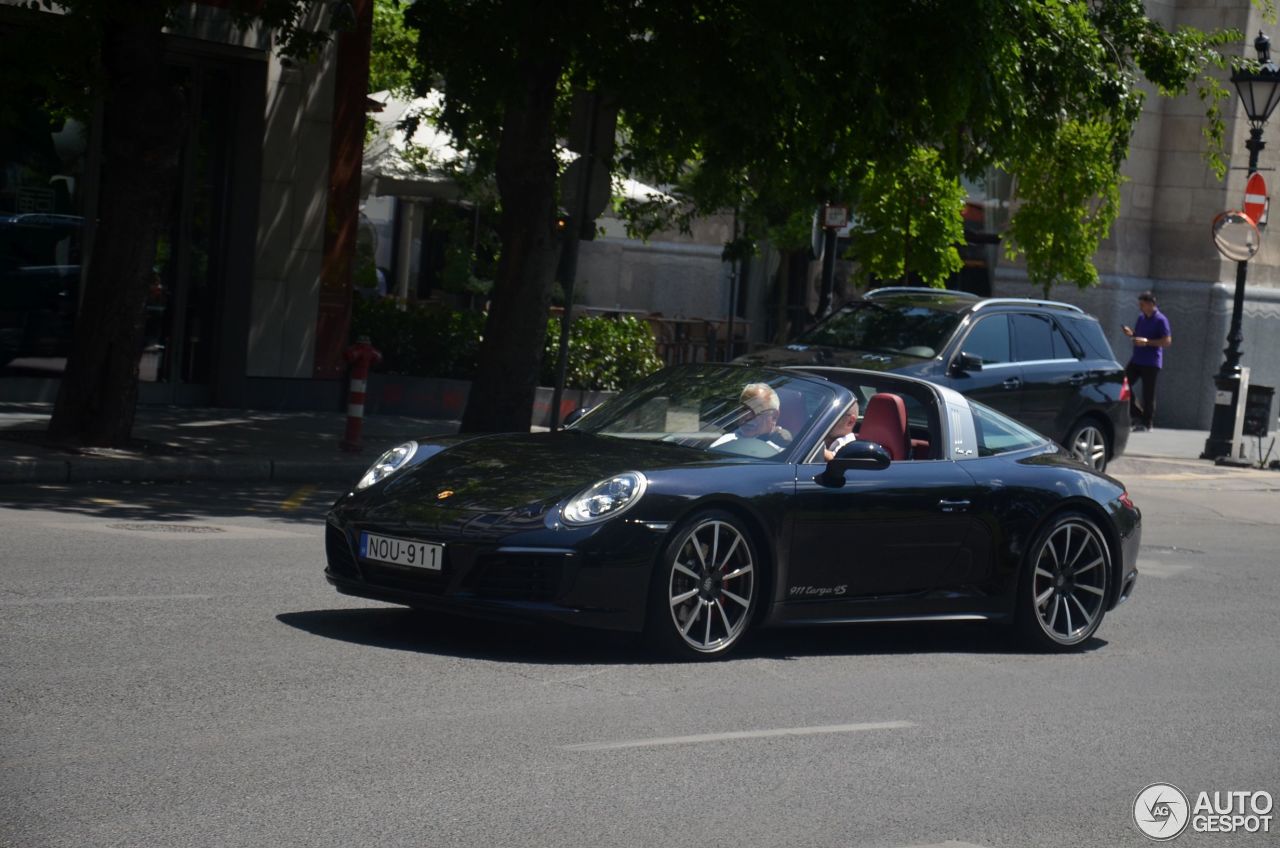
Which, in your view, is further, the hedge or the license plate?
the hedge

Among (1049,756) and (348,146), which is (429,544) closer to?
(1049,756)

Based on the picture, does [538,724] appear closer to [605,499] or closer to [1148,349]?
[605,499]

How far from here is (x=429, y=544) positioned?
765 centimetres

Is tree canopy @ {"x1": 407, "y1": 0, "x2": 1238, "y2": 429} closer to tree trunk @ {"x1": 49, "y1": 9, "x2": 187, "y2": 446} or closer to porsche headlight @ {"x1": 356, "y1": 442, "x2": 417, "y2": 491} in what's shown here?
tree trunk @ {"x1": 49, "y1": 9, "x2": 187, "y2": 446}

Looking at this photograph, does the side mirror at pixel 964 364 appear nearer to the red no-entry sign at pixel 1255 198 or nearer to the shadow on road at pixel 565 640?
the shadow on road at pixel 565 640

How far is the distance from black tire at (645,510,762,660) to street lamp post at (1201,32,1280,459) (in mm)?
17221

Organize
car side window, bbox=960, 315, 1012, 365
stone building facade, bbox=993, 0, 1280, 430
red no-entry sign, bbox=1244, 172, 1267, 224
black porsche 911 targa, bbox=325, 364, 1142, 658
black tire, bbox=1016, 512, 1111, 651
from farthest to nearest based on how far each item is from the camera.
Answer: stone building facade, bbox=993, 0, 1280, 430 < red no-entry sign, bbox=1244, 172, 1267, 224 < car side window, bbox=960, 315, 1012, 365 < black tire, bbox=1016, 512, 1111, 651 < black porsche 911 targa, bbox=325, 364, 1142, 658

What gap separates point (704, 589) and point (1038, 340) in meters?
10.9

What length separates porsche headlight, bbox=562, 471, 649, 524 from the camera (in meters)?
7.62

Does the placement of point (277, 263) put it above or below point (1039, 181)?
below

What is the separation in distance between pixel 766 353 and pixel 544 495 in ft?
31.6

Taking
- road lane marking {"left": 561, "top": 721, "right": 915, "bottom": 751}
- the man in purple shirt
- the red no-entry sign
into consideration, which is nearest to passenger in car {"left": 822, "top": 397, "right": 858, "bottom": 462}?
road lane marking {"left": 561, "top": 721, "right": 915, "bottom": 751}

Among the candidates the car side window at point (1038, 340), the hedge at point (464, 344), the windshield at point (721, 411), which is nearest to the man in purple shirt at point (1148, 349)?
the hedge at point (464, 344)

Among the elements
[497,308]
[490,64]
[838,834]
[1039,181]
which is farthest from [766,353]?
[838,834]
